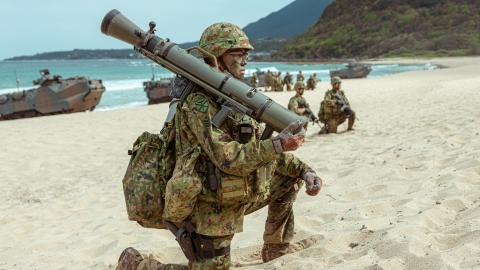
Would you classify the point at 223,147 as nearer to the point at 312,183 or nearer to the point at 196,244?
the point at 196,244

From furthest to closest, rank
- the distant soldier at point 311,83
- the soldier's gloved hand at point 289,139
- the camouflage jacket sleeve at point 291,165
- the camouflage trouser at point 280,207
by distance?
the distant soldier at point 311,83 < the camouflage trouser at point 280,207 < the camouflage jacket sleeve at point 291,165 < the soldier's gloved hand at point 289,139

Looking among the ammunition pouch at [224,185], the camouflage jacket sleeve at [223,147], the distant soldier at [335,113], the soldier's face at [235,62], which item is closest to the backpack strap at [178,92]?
the camouflage jacket sleeve at [223,147]

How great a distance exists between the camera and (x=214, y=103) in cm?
347

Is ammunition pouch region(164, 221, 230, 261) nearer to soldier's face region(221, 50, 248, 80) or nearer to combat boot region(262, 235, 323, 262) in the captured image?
combat boot region(262, 235, 323, 262)

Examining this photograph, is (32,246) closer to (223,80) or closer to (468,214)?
(223,80)

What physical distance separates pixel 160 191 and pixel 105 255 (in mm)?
1827

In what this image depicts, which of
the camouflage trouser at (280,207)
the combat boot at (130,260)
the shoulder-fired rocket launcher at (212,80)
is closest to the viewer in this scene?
the shoulder-fired rocket launcher at (212,80)

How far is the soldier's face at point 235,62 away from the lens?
3.60 meters

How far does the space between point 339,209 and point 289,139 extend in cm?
229

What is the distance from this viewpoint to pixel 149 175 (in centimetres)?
352

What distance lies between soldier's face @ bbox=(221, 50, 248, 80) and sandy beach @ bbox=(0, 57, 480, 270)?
1439mm

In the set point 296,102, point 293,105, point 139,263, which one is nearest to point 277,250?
point 139,263

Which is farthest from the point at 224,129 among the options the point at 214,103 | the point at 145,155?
the point at 145,155

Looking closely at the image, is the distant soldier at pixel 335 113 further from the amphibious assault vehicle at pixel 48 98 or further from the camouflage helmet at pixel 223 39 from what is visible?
the amphibious assault vehicle at pixel 48 98
